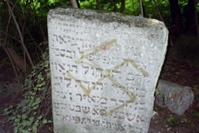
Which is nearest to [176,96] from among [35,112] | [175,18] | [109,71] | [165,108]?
[165,108]

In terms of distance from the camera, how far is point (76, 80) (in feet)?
7.16

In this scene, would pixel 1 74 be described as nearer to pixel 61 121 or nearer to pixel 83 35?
pixel 61 121

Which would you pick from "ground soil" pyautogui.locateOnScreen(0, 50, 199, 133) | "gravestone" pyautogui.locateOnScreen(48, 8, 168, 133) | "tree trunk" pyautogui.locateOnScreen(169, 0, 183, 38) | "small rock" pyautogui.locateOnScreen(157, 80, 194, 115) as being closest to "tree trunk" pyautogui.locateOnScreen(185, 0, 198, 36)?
"tree trunk" pyautogui.locateOnScreen(169, 0, 183, 38)

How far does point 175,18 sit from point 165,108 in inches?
118

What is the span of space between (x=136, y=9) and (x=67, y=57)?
501cm

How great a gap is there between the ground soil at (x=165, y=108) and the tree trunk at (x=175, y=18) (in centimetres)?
122

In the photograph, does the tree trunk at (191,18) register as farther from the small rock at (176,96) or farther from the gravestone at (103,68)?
the gravestone at (103,68)

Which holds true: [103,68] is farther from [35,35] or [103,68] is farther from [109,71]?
[35,35]

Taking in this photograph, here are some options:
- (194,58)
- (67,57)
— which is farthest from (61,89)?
(194,58)

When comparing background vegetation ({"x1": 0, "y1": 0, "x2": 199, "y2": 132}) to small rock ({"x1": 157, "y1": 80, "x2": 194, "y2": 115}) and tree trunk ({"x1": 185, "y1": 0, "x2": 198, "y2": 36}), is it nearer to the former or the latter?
tree trunk ({"x1": 185, "y1": 0, "x2": 198, "y2": 36})

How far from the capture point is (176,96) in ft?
10.2

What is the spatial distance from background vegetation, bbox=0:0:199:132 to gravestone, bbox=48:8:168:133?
309 millimetres

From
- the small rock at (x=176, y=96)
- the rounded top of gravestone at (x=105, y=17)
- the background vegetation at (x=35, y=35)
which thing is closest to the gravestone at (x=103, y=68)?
the rounded top of gravestone at (x=105, y=17)

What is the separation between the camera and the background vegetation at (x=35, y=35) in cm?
282
